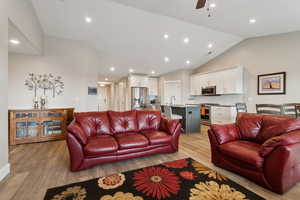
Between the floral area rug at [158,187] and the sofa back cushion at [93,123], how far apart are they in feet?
3.38

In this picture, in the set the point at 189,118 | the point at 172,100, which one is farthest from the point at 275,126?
the point at 172,100

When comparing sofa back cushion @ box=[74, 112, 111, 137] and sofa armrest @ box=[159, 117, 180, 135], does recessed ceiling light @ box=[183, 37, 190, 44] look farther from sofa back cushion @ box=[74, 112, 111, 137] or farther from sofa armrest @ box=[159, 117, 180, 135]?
sofa back cushion @ box=[74, 112, 111, 137]

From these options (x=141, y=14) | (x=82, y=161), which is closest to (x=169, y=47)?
(x=141, y=14)

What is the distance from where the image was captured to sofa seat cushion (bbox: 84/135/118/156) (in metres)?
2.19

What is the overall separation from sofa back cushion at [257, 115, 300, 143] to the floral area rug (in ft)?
3.19

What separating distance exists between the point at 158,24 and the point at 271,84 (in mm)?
4297

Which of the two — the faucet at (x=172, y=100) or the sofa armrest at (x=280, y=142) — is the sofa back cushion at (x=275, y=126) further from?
the faucet at (x=172, y=100)

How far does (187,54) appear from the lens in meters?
6.06

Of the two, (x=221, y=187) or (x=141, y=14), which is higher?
(x=141, y=14)

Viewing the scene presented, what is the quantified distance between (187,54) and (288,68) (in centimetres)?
343

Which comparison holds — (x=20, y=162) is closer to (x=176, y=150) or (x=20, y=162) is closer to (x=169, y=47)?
(x=176, y=150)

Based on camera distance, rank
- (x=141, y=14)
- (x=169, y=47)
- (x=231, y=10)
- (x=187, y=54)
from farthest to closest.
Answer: (x=187, y=54) < (x=169, y=47) < (x=141, y=14) < (x=231, y=10)

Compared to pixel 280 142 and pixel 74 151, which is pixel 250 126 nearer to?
pixel 280 142

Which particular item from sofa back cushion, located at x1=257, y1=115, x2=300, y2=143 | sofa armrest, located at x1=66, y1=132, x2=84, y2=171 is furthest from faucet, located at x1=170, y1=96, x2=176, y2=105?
sofa armrest, located at x1=66, y1=132, x2=84, y2=171
